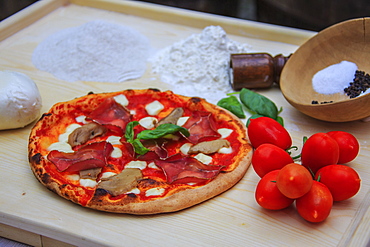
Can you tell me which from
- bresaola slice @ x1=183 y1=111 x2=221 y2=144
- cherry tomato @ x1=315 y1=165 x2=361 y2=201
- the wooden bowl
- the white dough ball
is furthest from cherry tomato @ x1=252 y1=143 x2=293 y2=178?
the white dough ball

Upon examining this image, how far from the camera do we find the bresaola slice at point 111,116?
5.09 feet

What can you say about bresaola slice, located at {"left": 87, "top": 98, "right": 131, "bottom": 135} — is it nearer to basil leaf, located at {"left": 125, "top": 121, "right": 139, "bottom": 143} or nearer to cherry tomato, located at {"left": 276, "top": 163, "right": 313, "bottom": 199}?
basil leaf, located at {"left": 125, "top": 121, "right": 139, "bottom": 143}

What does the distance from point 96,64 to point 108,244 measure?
3.54 ft


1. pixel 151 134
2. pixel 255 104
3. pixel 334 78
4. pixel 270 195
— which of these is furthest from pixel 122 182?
pixel 334 78

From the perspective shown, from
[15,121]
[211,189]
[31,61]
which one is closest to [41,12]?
[31,61]

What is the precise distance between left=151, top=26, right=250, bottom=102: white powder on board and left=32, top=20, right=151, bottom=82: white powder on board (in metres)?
0.12

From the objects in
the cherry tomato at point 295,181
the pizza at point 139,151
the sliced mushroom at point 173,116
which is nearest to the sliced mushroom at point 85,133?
the pizza at point 139,151

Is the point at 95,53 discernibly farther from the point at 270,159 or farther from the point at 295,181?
the point at 295,181

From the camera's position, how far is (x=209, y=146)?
1.45m

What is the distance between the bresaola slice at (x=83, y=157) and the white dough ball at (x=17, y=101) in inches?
10.5

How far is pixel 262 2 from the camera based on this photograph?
3457 millimetres

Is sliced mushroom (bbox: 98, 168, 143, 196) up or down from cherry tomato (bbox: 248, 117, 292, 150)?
down

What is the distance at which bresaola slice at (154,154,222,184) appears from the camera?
1.30m

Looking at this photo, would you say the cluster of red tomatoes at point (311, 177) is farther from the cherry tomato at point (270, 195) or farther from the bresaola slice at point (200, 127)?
the bresaola slice at point (200, 127)
